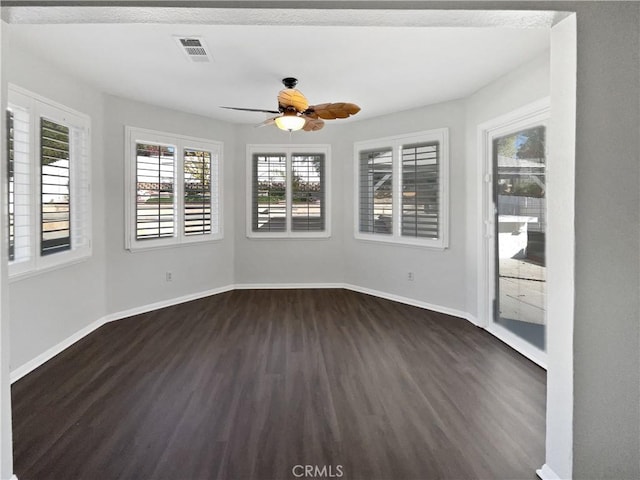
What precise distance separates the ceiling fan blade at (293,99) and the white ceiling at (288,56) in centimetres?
32

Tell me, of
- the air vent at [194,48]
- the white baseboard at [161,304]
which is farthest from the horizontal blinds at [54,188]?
the air vent at [194,48]

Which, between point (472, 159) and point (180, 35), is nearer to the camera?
point (180, 35)

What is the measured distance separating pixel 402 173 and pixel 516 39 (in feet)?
7.60

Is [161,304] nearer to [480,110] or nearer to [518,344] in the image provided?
[518,344]

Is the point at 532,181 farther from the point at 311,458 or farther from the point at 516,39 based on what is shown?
the point at 311,458

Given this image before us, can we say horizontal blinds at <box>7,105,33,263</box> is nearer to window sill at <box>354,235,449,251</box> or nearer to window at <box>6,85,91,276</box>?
window at <box>6,85,91,276</box>

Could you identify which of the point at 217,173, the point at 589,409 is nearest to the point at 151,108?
the point at 217,173

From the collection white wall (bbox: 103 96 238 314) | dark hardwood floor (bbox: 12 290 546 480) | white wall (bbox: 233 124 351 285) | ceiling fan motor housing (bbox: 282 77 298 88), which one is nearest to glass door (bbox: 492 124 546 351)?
dark hardwood floor (bbox: 12 290 546 480)

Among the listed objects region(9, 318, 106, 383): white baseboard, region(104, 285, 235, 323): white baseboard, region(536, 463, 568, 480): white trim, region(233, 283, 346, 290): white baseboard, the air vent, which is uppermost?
the air vent

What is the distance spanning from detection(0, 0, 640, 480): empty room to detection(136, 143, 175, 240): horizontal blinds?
0.10ft

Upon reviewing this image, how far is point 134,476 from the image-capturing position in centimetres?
174

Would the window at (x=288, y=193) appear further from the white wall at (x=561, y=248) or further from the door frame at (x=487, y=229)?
the white wall at (x=561, y=248)

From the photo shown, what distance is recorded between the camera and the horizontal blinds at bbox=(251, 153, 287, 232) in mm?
5629

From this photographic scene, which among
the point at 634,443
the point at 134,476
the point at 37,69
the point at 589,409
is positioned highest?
the point at 37,69
